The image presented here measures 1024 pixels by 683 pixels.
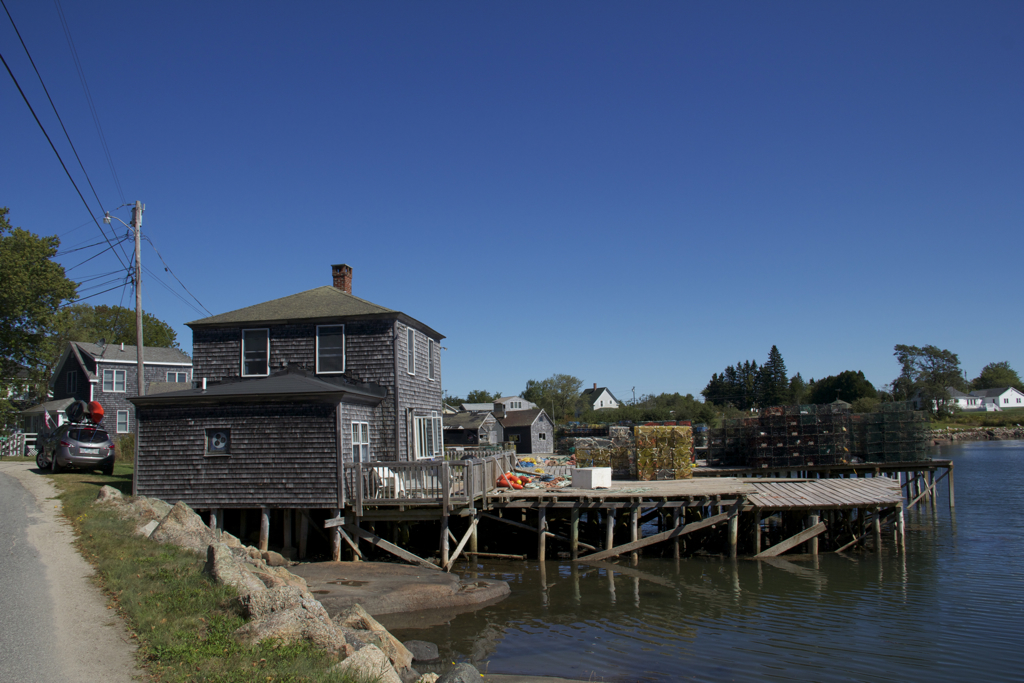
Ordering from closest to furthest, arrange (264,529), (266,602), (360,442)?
1. (266,602)
2. (264,529)
3. (360,442)

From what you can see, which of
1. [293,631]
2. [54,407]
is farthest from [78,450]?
[54,407]

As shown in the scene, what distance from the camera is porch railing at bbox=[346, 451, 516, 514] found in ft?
61.0

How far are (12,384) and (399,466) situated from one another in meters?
34.2

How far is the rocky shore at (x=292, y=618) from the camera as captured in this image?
866 centimetres

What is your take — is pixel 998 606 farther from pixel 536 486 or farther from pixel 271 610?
pixel 271 610

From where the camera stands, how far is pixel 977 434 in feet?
310

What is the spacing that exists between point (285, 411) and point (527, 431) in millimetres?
46237

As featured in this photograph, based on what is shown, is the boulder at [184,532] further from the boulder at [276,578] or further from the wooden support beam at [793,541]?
the wooden support beam at [793,541]

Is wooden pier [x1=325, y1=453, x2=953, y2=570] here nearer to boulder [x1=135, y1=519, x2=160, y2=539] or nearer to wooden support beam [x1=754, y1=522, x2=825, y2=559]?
wooden support beam [x1=754, y1=522, x2=825, y2=559]

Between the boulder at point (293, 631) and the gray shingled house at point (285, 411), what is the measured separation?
9.51 meters

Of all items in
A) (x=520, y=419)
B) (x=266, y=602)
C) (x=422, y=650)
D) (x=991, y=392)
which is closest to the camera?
(x=266, y=602)

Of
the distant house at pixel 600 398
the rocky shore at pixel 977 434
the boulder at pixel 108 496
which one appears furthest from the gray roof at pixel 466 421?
the distant house at pixel 600 398

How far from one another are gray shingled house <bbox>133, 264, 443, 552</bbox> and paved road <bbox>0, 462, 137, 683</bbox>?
4.44 meters

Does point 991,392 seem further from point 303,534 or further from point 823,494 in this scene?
point 303,534
